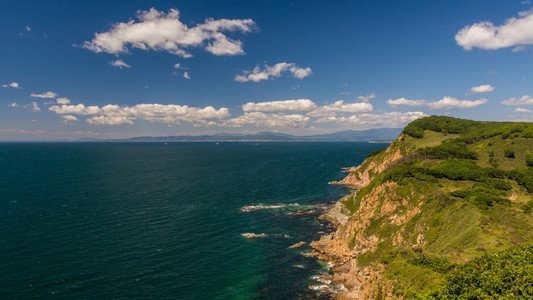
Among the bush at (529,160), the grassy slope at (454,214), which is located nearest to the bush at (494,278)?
the grassy slope at (454,214)

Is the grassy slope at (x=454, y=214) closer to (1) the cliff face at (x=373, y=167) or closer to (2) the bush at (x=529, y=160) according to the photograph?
(2) the bush at (x=529, y=160)

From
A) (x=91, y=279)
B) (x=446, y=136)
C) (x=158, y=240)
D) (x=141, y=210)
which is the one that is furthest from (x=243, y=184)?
(x=446, y=136)

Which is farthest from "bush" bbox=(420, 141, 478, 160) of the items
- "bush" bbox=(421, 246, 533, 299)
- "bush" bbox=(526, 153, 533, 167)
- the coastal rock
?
the coastal rock

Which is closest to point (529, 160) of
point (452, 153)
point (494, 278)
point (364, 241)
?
point (452, 153)

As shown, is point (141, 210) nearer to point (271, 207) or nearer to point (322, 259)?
point (271, 207)

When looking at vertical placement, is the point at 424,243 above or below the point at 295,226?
above

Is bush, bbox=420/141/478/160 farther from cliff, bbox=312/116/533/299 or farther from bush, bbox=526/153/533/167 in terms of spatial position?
bush, bbox=526/153/533/167

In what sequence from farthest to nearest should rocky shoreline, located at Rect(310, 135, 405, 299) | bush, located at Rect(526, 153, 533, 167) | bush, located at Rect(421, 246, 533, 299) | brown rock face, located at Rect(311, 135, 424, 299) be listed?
bush, located at Rect(526, 153, 533, 167) < brown rock face, located at Rect(311, 135, 424, 299) < rocky shoreline, located at Rect(310, 135, 405, 299) < bush, located at Rect(421, 246, 533, 299)
